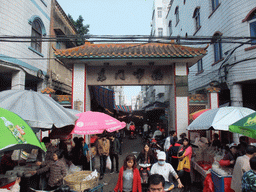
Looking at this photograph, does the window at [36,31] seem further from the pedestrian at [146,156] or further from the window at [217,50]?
the window at [217,50]

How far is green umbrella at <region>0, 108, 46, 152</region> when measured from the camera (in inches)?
97.5

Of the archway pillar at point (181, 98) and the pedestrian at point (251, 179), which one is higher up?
the archway pillar at point (181, 98)

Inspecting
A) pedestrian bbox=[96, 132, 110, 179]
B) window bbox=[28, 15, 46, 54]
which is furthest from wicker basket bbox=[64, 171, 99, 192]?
window bbox=[28, 15, 46, 54]

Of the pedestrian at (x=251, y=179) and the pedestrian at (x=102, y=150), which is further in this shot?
the pedestrian at (x=102, y=150)

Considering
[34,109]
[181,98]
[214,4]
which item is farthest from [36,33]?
[214,4]

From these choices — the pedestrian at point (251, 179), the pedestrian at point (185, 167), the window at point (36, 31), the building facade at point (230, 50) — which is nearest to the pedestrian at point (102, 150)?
the pedestrian at point (185, 167)

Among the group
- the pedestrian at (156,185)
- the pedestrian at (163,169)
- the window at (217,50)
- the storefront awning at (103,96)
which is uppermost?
the window at (217,50)

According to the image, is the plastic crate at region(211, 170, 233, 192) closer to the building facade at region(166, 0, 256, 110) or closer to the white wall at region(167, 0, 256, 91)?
the building facade at region(166, 0, 256, 110)

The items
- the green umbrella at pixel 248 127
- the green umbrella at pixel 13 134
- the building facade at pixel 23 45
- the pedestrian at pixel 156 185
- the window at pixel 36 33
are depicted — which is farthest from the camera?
the window at pixel 36 33

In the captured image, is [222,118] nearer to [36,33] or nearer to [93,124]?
[93,124]

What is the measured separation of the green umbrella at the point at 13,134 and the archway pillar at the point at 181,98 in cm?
838

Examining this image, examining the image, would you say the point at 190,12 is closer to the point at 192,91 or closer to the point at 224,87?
the point at 192,91

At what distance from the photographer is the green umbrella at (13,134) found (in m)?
2.48

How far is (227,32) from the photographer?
37.1 feet
